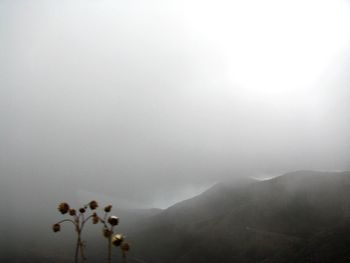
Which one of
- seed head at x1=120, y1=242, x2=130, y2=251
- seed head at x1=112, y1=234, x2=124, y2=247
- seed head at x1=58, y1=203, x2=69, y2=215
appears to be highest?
seed head at x1=58, y1=203, x2=69, y2=215

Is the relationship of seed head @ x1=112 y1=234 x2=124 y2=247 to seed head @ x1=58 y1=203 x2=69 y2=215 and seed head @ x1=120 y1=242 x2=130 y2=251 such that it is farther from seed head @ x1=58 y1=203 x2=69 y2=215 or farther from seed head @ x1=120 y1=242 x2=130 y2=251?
seed head @ x1=58 y1=203 x2=69 y2=215

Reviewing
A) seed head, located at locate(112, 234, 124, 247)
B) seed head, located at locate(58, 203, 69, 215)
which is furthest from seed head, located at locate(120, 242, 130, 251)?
seed head, located at locate(58, 203, 69, 215)

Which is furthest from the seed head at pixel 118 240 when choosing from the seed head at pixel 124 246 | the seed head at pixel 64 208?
the seed head at pixel 64 208

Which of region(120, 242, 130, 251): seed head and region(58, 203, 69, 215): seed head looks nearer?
region(120, 242, 130, 251): seed head

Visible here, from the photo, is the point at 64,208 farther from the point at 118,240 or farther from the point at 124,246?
the point at 124,246

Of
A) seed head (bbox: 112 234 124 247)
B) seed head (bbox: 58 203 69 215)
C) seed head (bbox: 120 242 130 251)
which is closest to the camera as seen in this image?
seed head (bbox: 120 242 130 251)

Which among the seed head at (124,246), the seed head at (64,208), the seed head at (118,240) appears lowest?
the seed head at (124,246)

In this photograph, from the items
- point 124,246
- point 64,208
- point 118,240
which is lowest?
point 124,246

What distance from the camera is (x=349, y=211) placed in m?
198

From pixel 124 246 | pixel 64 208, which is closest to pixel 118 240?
pixel 124 246

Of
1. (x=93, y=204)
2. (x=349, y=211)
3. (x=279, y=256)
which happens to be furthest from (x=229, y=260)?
(x=93, y=204)

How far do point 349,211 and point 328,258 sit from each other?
87.9 m

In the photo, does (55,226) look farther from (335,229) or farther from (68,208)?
(335,229)

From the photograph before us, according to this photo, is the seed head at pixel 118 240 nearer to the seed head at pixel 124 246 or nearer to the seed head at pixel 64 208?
the seed head at pixel 124 246
